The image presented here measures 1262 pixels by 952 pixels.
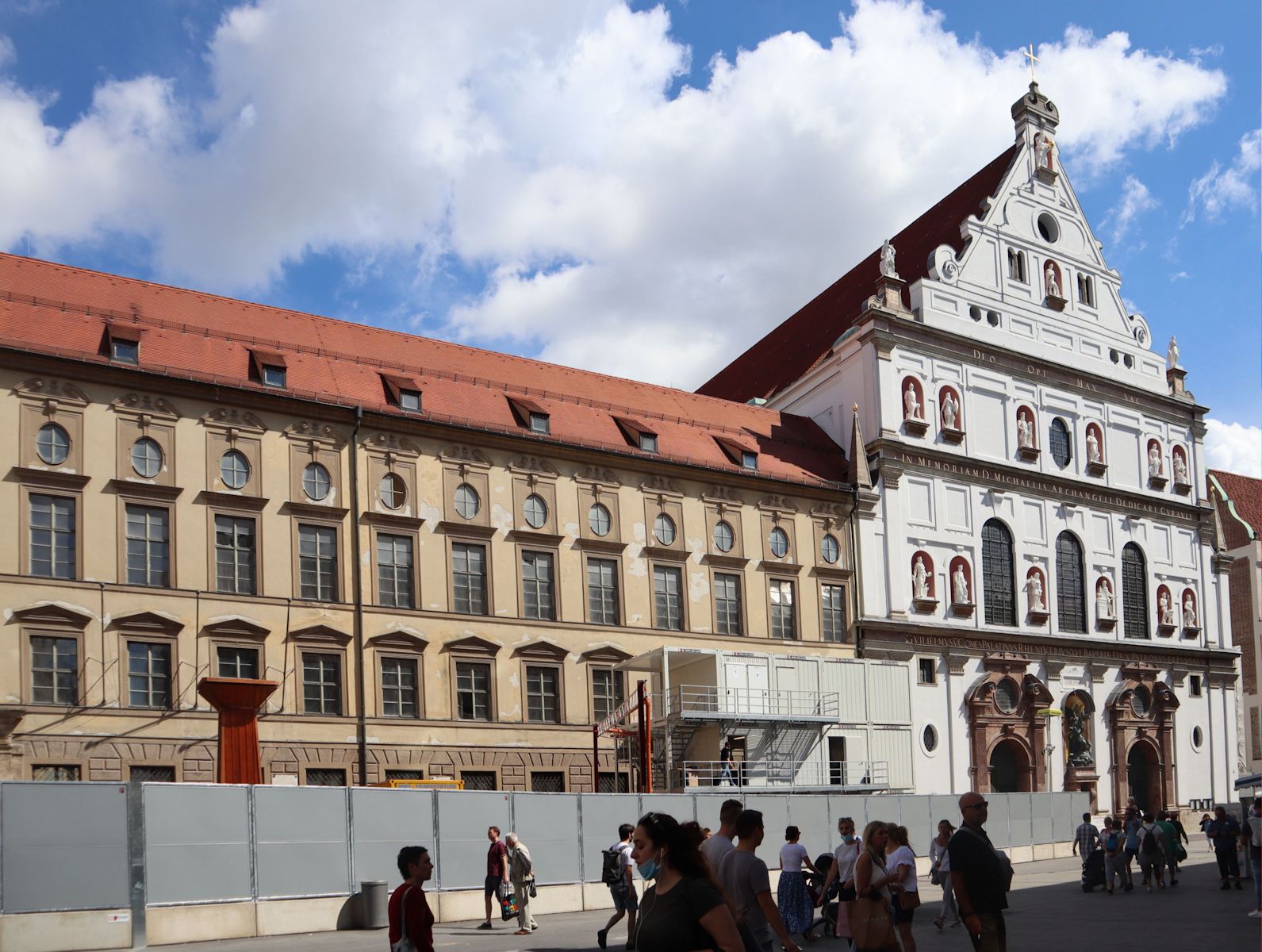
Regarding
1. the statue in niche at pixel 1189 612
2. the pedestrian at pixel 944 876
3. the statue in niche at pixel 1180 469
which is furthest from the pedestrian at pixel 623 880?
the statue in niche at pixel 1180 469

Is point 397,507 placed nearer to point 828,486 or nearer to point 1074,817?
point 828,486

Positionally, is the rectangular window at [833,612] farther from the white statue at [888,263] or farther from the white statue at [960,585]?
the white statue at [888,263]

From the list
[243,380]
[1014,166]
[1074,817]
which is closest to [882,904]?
[243,380]

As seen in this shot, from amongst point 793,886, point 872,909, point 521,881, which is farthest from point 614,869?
point 872,909

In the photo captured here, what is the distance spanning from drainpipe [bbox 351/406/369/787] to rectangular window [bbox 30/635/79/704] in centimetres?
695

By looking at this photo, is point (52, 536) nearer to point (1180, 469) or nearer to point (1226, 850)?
point (1226, 850)

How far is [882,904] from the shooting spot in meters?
11.7

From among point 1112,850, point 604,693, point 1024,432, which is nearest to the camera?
point 1112,850

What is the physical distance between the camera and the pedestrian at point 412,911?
10039 millimetres

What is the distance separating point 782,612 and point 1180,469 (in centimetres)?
2290

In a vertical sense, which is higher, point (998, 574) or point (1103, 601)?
point (998, 574)

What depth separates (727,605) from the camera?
43.5m

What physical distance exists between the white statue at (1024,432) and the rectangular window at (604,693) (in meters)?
20.1

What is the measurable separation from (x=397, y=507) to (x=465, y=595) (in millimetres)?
3069
